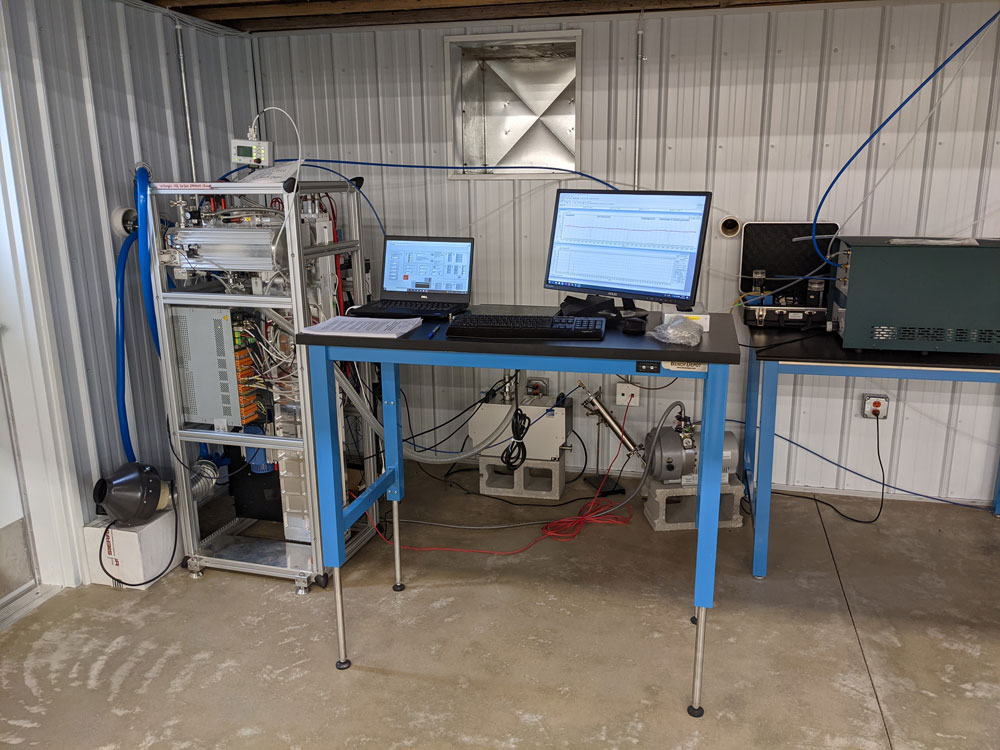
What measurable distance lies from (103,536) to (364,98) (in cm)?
235

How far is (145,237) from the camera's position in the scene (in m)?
2.72

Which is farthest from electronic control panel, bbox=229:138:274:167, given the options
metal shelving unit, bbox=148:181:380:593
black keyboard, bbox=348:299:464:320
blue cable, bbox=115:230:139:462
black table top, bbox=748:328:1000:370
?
black table top, bbox=748:328:1000:370

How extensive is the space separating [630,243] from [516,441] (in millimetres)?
1354

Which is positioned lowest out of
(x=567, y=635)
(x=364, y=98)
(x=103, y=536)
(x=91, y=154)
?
(x=567, y=635)

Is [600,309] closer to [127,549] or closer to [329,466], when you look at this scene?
[329,466]

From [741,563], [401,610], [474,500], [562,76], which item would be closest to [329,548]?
[401,610]

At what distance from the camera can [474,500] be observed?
3635 millimetres

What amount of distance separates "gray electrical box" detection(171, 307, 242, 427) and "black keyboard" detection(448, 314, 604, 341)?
3.44 ft

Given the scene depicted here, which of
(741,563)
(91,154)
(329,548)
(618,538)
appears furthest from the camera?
(618,538)

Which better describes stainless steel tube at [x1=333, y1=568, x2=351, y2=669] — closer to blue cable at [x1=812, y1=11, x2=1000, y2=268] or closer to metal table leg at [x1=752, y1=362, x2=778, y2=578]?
metal table leg at [x1=752, y1=362, x2=778, y2=578]

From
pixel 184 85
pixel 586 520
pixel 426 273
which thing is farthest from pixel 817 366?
pixel 184 85

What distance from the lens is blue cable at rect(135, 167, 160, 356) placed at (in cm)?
266

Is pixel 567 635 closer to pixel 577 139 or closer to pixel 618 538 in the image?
pixel 618 538

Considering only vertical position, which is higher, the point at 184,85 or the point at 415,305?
the point at 184,85
